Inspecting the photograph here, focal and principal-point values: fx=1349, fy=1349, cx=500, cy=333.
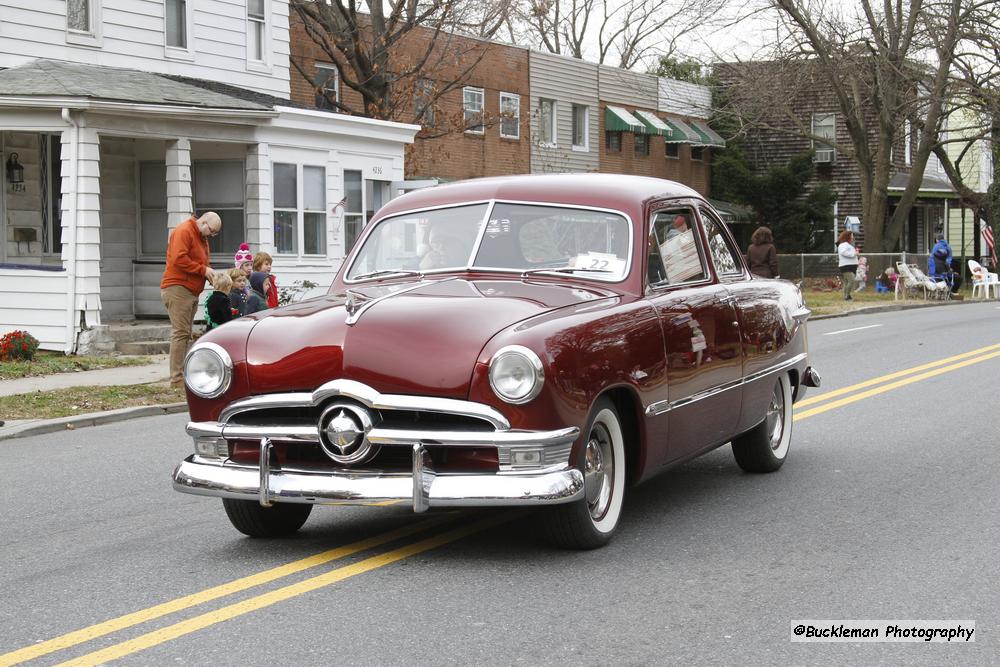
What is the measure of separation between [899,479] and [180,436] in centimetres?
577

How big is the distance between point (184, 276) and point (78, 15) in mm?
8269

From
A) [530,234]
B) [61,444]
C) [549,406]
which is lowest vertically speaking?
[61,444]

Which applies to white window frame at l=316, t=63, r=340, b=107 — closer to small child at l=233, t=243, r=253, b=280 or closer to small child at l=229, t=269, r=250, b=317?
small child at l=233, t=243, r=253, b=280

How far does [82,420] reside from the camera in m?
12.1

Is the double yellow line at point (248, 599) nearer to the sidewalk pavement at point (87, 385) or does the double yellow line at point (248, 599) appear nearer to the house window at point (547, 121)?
the sidewalk pavement at point (87, 385)

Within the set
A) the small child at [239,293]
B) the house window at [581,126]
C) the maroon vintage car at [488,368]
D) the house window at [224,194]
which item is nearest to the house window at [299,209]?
the house window at [224,194]

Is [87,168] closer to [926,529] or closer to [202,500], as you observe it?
[202,500]

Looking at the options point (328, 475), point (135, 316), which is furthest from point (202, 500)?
point (135, 316)

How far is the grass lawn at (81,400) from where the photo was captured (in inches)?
491

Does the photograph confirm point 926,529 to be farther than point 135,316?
No

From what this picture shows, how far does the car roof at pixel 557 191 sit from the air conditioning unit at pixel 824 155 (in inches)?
1732

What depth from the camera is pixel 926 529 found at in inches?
264

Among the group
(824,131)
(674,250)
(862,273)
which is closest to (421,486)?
(674,250)

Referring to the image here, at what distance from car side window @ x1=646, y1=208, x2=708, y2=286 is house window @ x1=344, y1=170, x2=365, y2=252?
16.3 m
